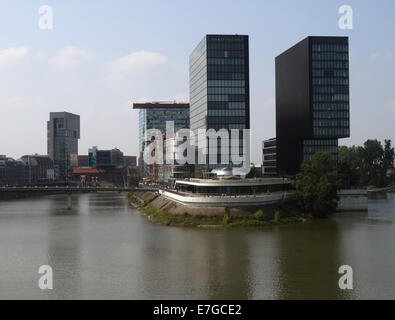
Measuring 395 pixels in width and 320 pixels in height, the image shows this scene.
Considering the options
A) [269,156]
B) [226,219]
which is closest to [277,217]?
[226,219]

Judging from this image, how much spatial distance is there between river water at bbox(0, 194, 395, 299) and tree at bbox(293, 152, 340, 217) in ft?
23.5

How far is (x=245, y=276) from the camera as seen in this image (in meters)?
45.8

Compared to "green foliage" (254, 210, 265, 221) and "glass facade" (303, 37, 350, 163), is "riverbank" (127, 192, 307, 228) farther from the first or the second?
"glass facade" (303, 37, 350, 163)

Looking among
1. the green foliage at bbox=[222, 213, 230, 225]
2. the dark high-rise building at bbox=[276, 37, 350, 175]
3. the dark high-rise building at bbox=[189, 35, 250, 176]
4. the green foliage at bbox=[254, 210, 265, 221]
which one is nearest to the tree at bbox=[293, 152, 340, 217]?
the green foliage at bbox=[254, 210, 265, 221]

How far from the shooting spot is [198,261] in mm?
52844

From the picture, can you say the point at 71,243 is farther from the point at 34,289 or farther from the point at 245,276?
the point at 245,276

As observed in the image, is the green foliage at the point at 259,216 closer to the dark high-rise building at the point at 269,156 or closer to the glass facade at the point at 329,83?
the glass facade at the point at 329,83

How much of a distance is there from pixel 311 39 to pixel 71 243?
289 feet

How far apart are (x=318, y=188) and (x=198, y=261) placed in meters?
46.9

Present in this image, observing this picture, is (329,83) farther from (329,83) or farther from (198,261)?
(198,261)

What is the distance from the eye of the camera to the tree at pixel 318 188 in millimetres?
91250

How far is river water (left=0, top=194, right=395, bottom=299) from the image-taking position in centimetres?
4125

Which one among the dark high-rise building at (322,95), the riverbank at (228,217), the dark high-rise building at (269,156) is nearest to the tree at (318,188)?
the riverbank at (228,217)
